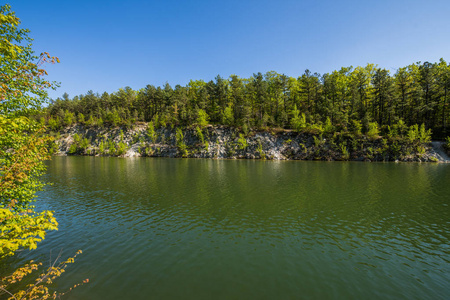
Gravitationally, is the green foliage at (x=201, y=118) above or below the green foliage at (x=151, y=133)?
above

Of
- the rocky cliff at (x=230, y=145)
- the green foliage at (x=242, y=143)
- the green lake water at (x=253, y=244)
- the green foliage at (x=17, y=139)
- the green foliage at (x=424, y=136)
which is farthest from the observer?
the green foliage at (x=242, y=143)

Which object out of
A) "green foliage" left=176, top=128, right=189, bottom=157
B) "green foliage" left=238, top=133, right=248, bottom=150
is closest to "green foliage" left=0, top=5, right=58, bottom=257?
"green foliage" left=238, top=133, right=248, bottom=150

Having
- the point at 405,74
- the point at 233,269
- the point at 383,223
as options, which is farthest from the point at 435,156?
the point at 233,269

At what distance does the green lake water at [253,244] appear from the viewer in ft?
32.8

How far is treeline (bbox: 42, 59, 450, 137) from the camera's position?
2968 inches

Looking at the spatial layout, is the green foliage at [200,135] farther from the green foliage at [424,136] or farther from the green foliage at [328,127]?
the green foliage at [424,136]

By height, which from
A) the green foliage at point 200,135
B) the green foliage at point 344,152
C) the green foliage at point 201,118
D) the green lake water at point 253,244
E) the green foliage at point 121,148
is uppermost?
the green foliage at point 201,118

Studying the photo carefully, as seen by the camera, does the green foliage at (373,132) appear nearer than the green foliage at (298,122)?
Yes

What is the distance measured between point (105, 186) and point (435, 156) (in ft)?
319

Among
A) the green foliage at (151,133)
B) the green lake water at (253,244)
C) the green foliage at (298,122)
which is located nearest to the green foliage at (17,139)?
the green lake water at (253,244)

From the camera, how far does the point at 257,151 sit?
85.2m

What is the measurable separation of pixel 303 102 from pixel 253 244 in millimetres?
95134

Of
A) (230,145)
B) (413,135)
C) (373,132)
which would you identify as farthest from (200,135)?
(413,135)

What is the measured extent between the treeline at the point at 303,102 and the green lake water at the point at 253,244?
63.4 m
